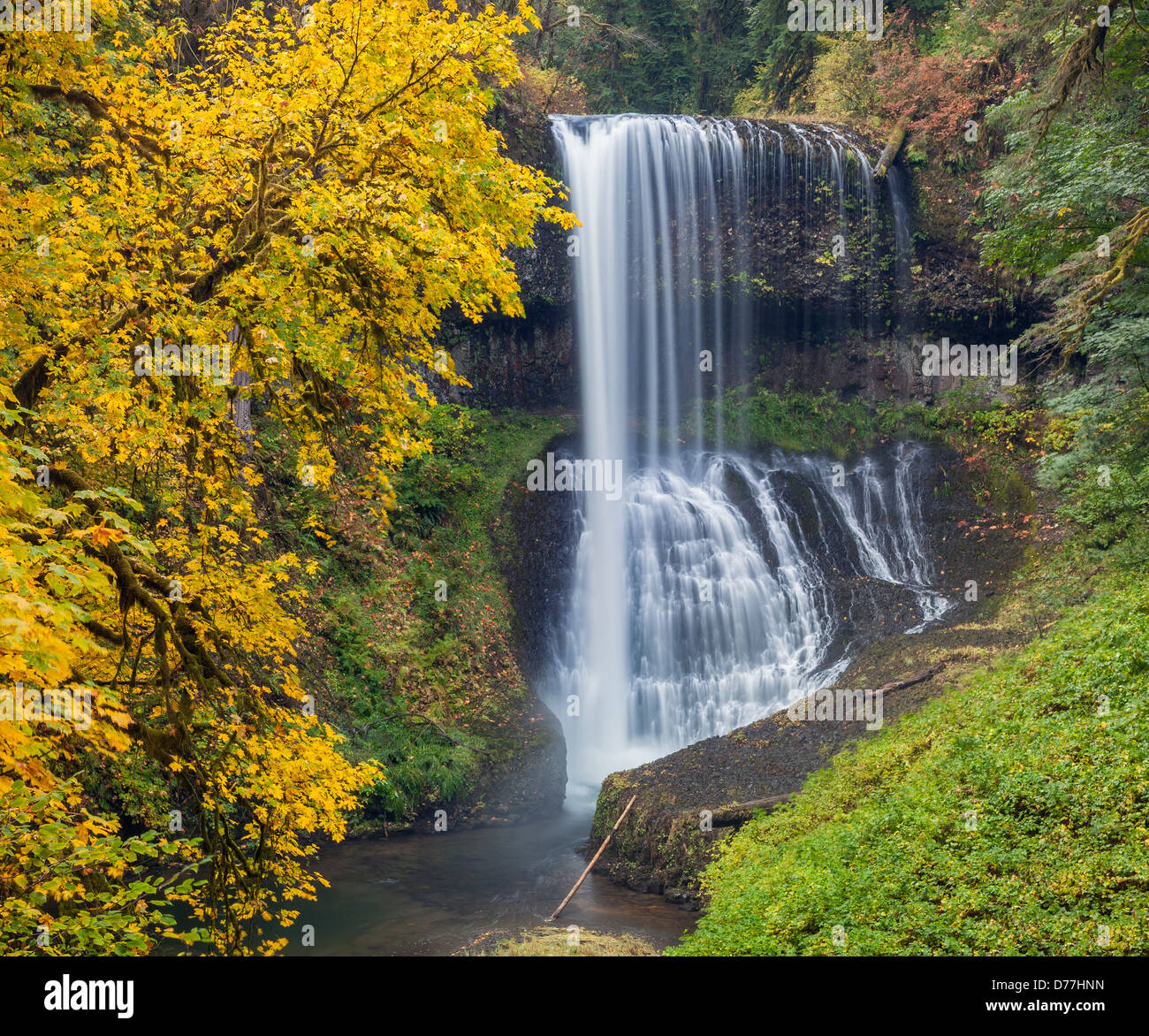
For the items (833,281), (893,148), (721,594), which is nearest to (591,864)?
(721,594)

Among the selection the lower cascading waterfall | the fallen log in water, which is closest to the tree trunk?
the lower cascading waterfall

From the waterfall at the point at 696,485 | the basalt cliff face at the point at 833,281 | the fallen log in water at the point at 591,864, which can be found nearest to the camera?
the fallen log in water at the point at 591,864

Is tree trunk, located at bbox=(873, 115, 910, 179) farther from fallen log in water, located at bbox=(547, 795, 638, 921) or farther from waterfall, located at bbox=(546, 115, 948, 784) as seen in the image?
fallen log in water, located at bbox=(547, 795, 638, 921)

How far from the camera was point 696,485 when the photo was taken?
21.9 metres

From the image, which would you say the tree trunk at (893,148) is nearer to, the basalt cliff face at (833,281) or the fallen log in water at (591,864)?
the basalt cliff face at (833,281)

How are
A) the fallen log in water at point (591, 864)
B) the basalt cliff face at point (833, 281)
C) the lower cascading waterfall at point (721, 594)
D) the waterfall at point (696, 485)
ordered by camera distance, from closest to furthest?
1. the fallen log in water at point (591, 864)
2. the lower cascading waterfall at point (721, 594)
3. the waterfall at point (696, 485)
4. the basalt cliff face at point (833, 281)

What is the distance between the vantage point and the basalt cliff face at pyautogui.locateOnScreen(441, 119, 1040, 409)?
24.0 m

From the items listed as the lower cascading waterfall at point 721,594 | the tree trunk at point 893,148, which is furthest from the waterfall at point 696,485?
the tree trunk at point 893,148

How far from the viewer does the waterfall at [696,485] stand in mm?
18562

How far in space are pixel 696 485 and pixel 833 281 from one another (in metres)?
7.77

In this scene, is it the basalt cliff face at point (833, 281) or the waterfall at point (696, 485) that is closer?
the waterfall at point (696, 485)

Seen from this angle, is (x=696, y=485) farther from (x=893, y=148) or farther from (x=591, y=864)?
(x=591, y=864)

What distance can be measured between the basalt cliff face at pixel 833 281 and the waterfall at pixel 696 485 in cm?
10
